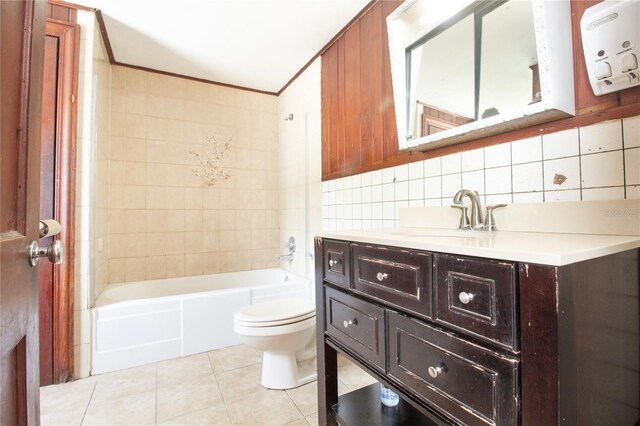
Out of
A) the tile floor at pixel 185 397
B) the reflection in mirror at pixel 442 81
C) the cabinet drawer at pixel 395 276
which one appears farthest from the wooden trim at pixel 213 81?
the tile floor at pixel 185 397

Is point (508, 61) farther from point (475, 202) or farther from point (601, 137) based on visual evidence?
point (475, 202)

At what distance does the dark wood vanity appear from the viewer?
0.53 meters

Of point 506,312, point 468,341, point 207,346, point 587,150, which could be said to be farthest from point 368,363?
point 207,346

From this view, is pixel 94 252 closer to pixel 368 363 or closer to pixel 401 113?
pixel 368 363

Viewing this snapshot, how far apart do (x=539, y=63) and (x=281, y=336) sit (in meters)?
1.59

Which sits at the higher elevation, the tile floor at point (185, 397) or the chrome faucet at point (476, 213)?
the chrome faucet at point (476, 213)

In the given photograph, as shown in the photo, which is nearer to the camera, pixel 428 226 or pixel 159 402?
pixel 428 226

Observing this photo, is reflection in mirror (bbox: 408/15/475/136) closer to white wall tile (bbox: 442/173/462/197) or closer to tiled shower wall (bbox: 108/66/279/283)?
white wall tile (bbox: 442/173/462/197)

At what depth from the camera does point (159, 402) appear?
1.60m

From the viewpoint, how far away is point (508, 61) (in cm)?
108

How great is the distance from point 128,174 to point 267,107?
1.46 m

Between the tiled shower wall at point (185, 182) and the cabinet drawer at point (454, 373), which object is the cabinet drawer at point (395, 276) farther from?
the tiled shower wall at point (185, 182)

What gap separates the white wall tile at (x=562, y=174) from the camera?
940mm

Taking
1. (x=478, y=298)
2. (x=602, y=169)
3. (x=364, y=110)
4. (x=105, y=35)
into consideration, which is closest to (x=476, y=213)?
(x=602, y=169)
